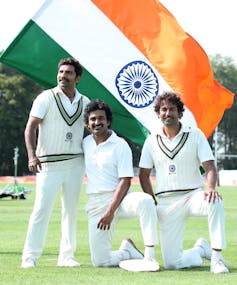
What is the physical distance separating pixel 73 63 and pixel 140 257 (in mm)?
2122

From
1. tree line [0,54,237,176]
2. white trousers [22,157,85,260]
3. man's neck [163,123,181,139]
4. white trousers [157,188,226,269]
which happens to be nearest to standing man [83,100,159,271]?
white trousers [22,157,85,260]

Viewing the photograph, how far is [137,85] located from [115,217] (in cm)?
218

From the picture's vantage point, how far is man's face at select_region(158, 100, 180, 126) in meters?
8.66

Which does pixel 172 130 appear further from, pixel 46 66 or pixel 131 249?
pixel 46 66

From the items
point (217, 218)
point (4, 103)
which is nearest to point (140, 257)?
point (217, 218)

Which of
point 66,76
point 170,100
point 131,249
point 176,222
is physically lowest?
point 131,249

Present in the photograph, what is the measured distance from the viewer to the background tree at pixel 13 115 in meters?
63.9

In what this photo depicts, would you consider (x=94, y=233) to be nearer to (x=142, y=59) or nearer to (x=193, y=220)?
(x=142, y=59)

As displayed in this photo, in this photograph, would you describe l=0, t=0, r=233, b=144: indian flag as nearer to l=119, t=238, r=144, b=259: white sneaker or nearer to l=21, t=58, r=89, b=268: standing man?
l=21, t=58, r=89, b=268: standing man

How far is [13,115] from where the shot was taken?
64.2m

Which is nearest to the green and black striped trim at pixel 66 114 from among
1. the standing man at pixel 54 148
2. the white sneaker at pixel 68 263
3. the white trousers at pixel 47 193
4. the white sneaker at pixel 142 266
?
the standing man at pixel 54 148

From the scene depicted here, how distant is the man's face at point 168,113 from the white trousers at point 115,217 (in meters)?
0.76

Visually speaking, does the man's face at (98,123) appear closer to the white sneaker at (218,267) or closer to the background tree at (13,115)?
the white sneaker at (218,267)

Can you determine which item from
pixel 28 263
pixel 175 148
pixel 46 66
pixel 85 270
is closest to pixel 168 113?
pixel 175 148
